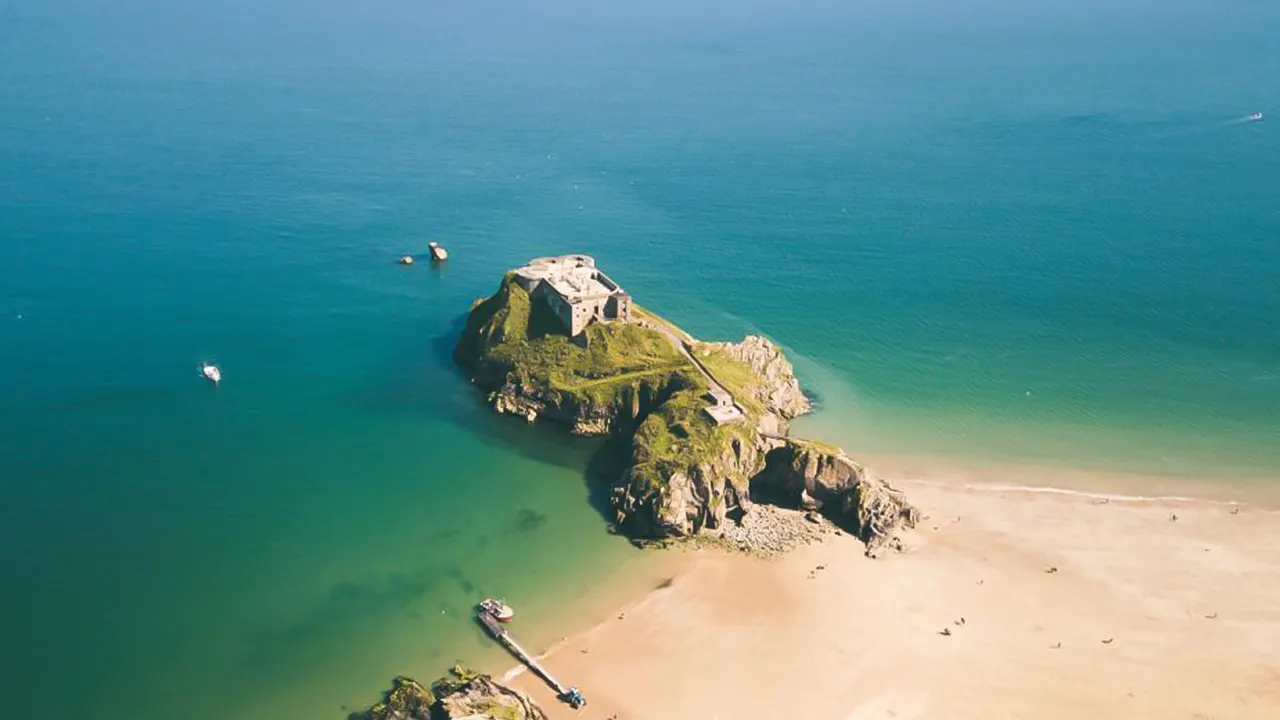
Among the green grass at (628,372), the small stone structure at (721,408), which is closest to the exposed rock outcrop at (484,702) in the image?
the green grass at (628,372)

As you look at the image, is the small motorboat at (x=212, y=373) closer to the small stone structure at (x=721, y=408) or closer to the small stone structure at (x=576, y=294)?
the small stone structure at (x=576, y=294)

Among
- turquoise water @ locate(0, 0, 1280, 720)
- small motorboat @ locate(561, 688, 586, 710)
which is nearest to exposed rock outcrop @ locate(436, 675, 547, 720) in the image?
small motorboat @ locate(561, 688, 586, 710)

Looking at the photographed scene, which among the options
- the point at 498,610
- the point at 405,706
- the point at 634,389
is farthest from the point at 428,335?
the point at 405,706

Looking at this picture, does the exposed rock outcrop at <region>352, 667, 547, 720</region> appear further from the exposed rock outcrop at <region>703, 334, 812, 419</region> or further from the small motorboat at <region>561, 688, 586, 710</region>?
the exposed rock outcrop at <region>703, 334, 812, 419</region>

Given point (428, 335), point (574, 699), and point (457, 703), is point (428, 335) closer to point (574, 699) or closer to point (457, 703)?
point (574, 699)

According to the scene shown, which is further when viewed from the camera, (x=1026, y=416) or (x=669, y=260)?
(x=669, y=260)

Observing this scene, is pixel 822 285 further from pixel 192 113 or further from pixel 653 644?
pixel 192 113

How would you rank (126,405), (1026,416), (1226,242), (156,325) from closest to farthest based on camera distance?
(126,405), (1026,416), (156,325), (1226,242)

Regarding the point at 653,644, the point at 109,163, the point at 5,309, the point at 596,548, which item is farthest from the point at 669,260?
the point at 109,163

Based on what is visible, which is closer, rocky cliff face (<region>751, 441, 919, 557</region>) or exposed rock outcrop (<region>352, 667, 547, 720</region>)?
exposed rock outcrop (<region>352, 667, 547, 720</region>)
